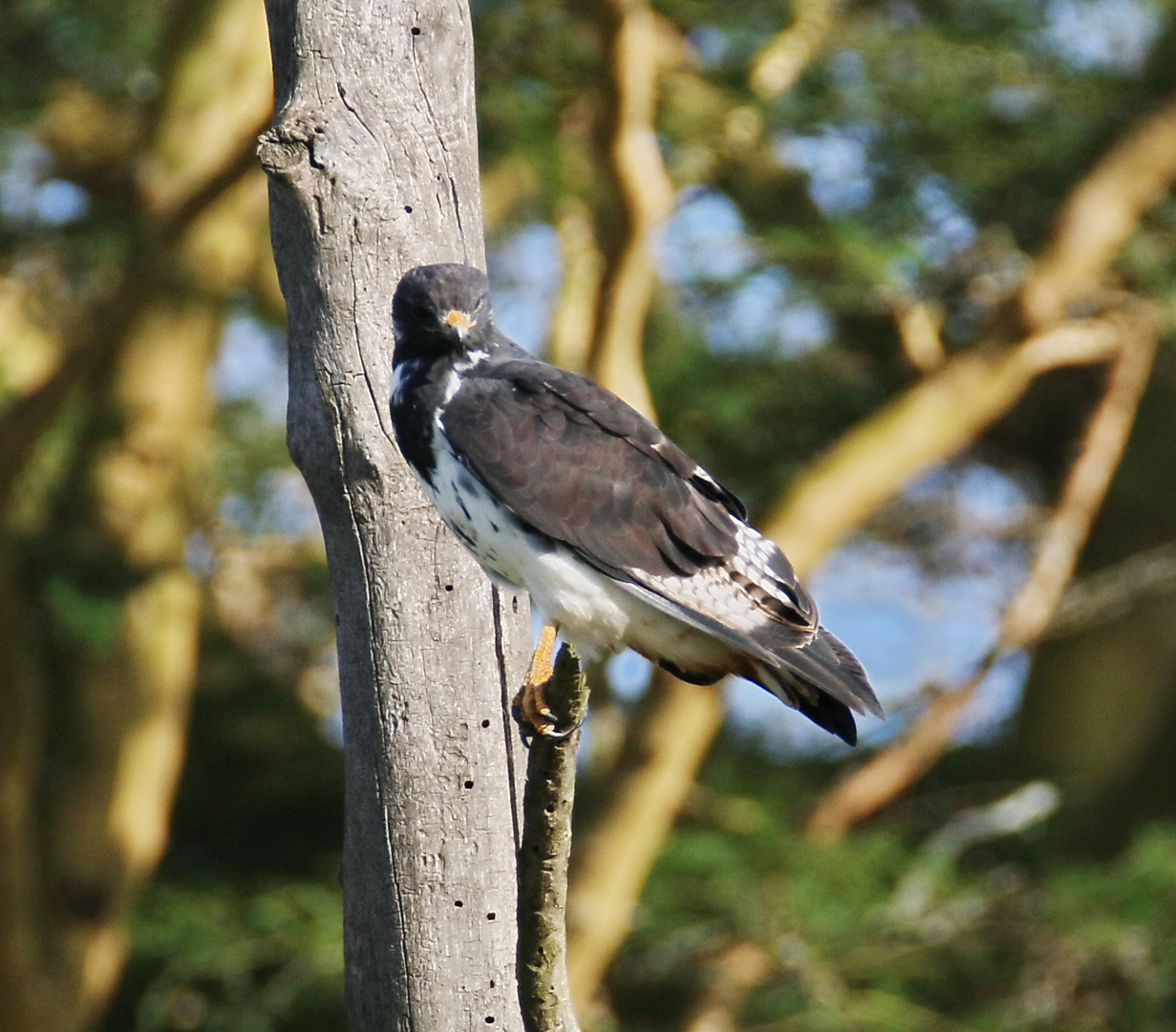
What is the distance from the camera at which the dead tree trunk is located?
8.74 ft

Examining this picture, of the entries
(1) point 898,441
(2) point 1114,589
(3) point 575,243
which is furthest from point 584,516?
(2) point 1114,589

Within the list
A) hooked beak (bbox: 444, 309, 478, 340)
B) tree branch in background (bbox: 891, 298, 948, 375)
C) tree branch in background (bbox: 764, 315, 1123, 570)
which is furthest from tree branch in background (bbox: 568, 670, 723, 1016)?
hooked beak (bbox: 444, 309, 478, 340)

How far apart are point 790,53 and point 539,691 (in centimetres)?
387

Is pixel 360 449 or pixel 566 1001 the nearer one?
pixel 566 1001

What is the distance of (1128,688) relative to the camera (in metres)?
7.87

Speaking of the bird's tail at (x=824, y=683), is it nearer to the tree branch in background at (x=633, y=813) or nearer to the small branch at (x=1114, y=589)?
the tree branch in background at (x=633, y=813)

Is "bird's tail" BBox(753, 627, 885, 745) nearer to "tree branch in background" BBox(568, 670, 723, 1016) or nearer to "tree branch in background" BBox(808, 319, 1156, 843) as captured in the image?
"tree branch in background" BBox(568, 670, 723, 1016)

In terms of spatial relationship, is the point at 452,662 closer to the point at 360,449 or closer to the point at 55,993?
the point at 360,449

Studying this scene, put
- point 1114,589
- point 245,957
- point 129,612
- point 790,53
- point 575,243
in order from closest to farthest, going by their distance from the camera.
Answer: point 790,53, point 245,957, point 129,612, point 1114,589, point 575,243

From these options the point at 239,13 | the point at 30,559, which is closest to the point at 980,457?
the point at 239,13

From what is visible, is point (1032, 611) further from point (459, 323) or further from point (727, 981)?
point (459, 323)

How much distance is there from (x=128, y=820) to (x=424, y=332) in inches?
Answer: 166

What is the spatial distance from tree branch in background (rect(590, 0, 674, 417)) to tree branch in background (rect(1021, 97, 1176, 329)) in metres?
1.58

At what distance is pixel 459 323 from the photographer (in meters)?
2.68
